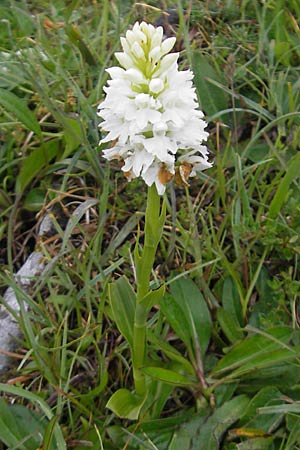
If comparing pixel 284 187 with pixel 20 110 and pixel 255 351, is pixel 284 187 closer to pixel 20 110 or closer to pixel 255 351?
pixel 255 351

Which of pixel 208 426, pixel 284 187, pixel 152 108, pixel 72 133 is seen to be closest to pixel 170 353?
pixel 208 426

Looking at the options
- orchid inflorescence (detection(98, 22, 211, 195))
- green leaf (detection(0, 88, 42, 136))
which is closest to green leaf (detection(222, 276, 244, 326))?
orchid inflorescence (detection(98, 22, 211, 195))

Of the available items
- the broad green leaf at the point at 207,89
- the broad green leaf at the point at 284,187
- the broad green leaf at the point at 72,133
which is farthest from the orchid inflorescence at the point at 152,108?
the broad green leaf at the point at 207,89

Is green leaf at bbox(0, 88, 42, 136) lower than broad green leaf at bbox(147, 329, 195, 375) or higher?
higher

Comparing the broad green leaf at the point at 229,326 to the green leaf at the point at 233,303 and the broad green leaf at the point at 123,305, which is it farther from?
the broad green leaf at the point at 123,305

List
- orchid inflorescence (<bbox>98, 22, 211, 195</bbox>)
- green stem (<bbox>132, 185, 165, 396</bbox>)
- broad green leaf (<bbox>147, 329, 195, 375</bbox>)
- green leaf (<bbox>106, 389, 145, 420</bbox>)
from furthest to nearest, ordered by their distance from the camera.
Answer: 1. broad green leaf (<bbox>147, 329, 195, 375</bbox>)
2. green leaf (<bbox>106, 389, 145, 420</bbox>)
3. green stem (<bbox>132, 185, 165, 396</bbox>)
4. orchid inflorescence (<bbox>98, 22, 211, 195</bbox>)

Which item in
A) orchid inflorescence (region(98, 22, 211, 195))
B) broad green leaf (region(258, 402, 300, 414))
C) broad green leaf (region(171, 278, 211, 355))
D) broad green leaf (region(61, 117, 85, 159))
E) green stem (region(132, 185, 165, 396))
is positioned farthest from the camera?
broad green leaf (region(61, 117, 85, 159))

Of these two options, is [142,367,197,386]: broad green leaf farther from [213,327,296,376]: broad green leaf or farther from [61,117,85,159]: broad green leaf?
[61,117,85,159]: broad green leaf

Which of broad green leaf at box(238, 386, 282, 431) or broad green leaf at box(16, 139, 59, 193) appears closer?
broad green leaf at box(238, 386, 282, 431)
